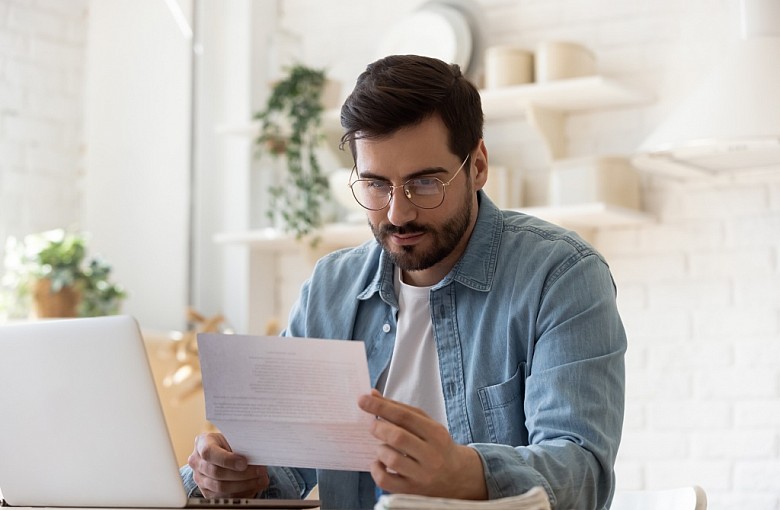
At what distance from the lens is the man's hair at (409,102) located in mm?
1696

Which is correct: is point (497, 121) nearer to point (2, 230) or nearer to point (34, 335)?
point (2, 230)

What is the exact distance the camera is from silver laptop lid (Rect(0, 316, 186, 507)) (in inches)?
57.0

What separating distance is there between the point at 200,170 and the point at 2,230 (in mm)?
707

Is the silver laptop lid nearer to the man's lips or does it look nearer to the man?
the man

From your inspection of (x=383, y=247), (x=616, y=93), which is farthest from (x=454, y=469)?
(x=616, y=93)

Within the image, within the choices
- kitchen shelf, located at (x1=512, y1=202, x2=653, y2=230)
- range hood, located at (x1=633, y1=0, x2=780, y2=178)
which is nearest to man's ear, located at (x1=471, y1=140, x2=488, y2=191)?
range hood, located at (x1=633, y1=0, x2=780, y2=178)

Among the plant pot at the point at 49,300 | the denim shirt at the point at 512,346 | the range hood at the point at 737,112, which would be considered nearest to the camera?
the denim shirt at the point at 512,346

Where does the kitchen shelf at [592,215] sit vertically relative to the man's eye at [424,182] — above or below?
above

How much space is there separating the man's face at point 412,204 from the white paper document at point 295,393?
43 cm

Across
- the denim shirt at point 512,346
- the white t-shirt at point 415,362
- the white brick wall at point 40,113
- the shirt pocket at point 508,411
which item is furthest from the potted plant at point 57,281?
the shirt pocket at point 508,411

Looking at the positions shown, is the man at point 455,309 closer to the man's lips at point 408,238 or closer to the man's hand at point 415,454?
the man's lips at point 408,238

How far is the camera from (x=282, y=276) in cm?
388

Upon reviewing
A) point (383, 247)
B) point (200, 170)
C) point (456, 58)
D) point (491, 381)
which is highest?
point (456, 58)

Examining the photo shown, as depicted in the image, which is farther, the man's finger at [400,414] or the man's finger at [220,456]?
the man's finger at [220,456]
